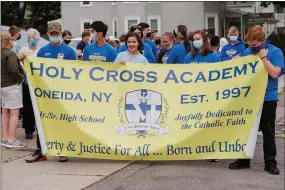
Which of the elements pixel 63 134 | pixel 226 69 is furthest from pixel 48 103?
pixel 226 69

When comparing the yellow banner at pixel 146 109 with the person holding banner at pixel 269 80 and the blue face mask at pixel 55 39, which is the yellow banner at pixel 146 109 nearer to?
the person holding banner at pixel 269 80

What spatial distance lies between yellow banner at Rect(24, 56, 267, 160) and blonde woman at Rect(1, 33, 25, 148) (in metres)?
1.17

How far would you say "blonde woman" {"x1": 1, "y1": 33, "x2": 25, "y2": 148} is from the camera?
24.5ft

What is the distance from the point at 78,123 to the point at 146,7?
1148 inches

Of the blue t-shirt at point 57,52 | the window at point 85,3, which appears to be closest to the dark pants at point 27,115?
the blue t-shirt at point 57,52

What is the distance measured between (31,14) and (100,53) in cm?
4508

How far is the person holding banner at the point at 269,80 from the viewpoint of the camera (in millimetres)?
5949

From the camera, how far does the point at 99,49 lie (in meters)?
6.96

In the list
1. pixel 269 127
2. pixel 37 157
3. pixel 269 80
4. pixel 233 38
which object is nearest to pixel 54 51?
pixel 37 157

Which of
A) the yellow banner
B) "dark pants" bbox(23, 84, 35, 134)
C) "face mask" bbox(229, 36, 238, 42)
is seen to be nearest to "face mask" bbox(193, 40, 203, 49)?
the yellow banner

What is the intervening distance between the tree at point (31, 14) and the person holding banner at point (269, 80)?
4305 cm

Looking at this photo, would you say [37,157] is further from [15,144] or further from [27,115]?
[27,115]

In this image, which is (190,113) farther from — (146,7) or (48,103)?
(146,7)

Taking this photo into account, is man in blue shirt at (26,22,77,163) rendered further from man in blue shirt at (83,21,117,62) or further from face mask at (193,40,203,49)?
face mask at (193,40,203,49)
